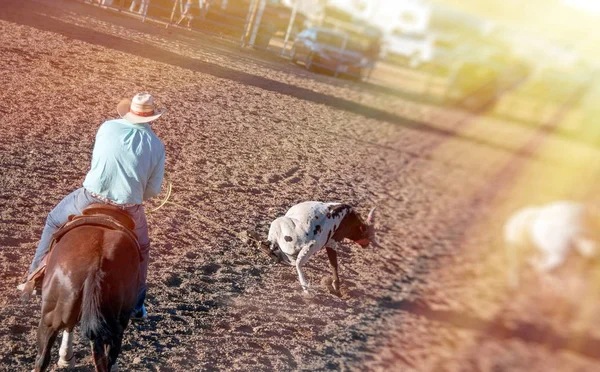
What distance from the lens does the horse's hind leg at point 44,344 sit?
334 centimetres

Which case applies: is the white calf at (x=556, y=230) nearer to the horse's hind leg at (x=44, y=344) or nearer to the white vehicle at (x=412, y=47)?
the horse's hind leg at (x=44, y=344)

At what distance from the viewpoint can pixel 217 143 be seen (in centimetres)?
917

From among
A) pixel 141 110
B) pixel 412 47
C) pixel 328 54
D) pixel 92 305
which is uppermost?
pixel 412 47

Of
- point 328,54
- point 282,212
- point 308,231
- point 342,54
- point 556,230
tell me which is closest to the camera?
point 556,230

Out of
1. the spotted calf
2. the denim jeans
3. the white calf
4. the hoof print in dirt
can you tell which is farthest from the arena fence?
the white calf

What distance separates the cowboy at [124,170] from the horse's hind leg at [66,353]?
1.84 ft

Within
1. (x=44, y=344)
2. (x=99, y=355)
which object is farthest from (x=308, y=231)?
(x=44, y=344)

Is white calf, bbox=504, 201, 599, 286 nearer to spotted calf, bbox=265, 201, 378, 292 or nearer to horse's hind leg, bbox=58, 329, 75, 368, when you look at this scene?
horse's hind leg, bbox=58, 329, 75, 368

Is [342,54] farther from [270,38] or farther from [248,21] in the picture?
[248,21]

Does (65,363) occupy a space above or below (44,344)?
below

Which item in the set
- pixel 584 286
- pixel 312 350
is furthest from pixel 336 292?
pixel 584 286

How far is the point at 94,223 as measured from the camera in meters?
3.45

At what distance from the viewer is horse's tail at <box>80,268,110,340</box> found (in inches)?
126

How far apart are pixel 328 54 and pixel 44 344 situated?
1862 centimetres
